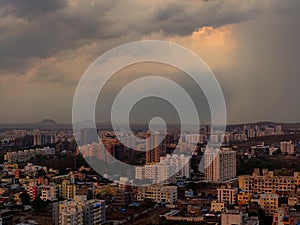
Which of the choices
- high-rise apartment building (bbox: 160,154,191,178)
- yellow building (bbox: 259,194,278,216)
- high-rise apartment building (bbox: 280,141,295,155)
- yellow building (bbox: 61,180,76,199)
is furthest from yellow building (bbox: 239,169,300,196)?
high-rise apartment building (bbox: 280,141,295,155)

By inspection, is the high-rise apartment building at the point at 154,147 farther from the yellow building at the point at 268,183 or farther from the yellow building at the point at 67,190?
the yellow building at the point at 67,190

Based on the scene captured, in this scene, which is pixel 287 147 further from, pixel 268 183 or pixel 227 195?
pixel 227 195

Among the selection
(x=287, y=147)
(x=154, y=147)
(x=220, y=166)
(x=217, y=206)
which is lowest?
(x=217, y=206)

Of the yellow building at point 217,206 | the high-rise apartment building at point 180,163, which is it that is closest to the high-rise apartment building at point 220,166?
the high-rise apartment building at point 180,163

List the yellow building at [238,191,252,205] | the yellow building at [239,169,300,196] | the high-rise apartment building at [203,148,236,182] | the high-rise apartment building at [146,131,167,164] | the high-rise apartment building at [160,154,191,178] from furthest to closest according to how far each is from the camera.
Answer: the high-rise apartment building at [146,131,167,164], the high-rise apartment building at [160,154,191,178], the high-rise apartment building at [203,148,236,182], the yellow building at [239,169,300,196], the yellow building at [238,191,252,205]

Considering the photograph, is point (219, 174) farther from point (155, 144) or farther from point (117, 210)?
point (117, 210)

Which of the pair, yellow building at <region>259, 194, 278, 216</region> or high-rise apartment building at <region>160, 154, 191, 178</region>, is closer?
yellow building at <region>259, 194, 278, 216</region>

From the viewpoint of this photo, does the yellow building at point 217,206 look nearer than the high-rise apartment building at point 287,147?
Yes

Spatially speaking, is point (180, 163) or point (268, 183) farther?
point (180, 163)

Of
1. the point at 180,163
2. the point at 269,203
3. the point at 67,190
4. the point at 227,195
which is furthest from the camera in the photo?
the point at 180,163

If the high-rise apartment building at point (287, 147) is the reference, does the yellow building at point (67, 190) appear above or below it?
below

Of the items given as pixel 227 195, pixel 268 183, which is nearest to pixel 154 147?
pixel 268 183

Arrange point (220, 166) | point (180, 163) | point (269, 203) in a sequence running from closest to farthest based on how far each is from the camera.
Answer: point (269, 203) < point (220, 166) < point (180, 163)

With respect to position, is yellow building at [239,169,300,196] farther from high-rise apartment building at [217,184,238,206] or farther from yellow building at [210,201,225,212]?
yellow building at [210,201,225,212]
